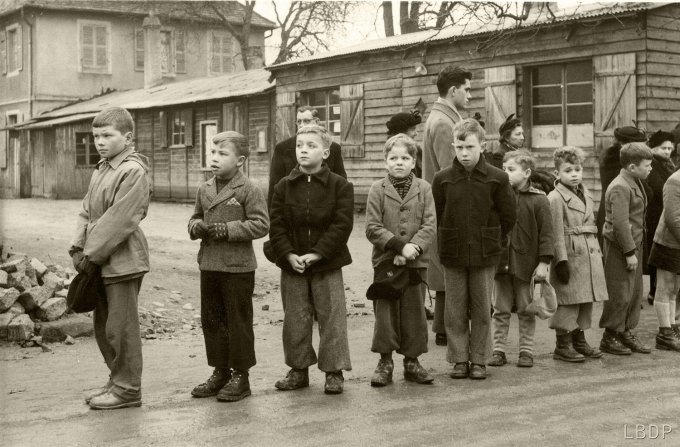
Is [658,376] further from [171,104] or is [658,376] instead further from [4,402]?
[171,104]

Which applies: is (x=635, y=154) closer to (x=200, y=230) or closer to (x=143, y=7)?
(x=200, y=230)

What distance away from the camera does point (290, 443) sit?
14.5 ft

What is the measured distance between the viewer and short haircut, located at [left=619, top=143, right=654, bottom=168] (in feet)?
23.4

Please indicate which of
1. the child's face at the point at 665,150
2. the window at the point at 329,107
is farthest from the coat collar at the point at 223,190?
the window at the point at 329,107

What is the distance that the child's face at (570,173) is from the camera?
6777 millimetres

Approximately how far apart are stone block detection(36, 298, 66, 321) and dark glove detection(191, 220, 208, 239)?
3.00m

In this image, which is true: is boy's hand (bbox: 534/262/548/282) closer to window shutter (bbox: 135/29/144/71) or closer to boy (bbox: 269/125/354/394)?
boy (bbox: 269/125/354/394)

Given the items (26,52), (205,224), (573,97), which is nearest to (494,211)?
(205,224)

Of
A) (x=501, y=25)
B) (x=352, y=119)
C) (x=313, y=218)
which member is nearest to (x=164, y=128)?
(x=352, y=119)

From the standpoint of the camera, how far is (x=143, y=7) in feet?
116

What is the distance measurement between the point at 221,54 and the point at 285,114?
54.5ft

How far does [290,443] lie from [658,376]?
3.00 m

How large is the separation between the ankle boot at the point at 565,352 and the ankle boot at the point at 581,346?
8 cm

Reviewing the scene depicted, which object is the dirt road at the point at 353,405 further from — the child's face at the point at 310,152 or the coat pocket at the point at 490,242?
the child's face at the point at 310,152
